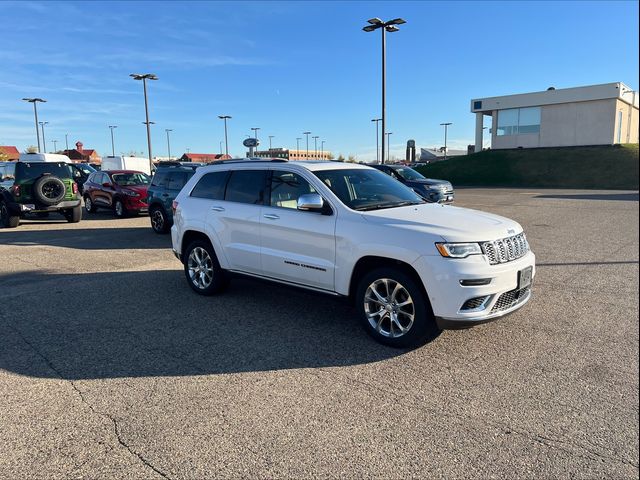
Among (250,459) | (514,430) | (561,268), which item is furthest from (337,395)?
(561,268)

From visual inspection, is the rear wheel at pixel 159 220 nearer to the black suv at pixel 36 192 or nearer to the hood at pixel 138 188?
the hood at pixel 138 188

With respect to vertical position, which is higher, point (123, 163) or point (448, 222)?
point (123, 163)

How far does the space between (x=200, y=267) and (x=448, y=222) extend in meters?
3.44

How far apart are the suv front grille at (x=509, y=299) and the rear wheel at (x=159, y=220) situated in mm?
9415

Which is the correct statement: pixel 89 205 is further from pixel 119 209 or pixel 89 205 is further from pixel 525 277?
pixel 525 277

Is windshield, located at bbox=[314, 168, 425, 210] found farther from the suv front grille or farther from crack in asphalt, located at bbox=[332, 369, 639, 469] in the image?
crack in asphalt, located at bbox=[332, 369, 639, 469]

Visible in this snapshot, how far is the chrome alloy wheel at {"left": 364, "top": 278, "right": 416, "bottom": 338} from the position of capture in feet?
14.4

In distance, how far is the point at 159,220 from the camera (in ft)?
39.9

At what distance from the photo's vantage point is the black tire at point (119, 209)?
51.5 ft

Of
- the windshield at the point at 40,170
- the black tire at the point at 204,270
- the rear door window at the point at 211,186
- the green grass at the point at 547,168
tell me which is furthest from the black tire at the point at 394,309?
the green grass at the point at 547,168

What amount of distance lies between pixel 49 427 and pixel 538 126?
54172 millimetres

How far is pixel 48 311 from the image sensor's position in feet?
19.0

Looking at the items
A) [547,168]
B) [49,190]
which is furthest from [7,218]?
[547,168]

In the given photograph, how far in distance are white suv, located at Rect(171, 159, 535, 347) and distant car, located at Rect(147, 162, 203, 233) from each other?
5.61 metres
